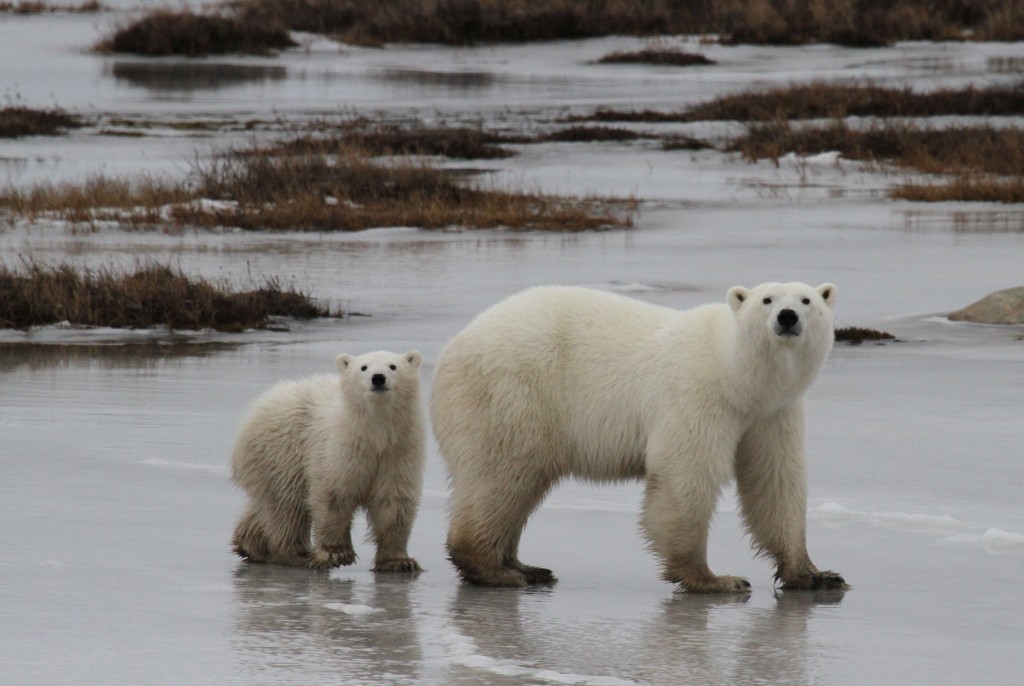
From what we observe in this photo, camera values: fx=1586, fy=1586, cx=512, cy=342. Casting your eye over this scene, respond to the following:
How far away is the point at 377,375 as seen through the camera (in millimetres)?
5758

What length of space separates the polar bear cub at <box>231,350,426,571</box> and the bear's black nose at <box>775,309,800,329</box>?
1470mm

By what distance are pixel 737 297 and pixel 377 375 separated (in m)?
1.34

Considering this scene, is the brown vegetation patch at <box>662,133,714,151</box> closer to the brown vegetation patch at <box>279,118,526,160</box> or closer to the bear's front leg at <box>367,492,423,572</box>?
the brown vegetation patch at <box>279,118,526,160</box>

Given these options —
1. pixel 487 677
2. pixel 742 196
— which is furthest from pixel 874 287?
pixel 487 677

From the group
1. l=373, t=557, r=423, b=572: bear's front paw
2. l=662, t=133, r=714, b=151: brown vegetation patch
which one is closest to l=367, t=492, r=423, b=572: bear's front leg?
l=373, t=557, r=423, b=572: bear's front paw

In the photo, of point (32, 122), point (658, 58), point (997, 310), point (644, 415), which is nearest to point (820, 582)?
point (644, 415)

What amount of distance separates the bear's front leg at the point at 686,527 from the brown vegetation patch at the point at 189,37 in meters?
37.8

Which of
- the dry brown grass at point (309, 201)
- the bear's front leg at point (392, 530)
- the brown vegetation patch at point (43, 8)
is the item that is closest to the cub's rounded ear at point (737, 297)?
the bear's front leg at point (392, 530)

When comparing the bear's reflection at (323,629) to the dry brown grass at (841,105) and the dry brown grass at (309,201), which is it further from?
the dry brown grass at (841,105)

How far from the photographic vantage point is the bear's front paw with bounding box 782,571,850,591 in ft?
17.5

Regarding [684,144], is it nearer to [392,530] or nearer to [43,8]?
[392,530]

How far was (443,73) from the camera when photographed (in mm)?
38344

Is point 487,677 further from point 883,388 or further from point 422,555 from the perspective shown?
point 883,388

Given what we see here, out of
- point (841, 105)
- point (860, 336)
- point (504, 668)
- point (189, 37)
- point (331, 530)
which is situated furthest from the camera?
point (189, 37)
